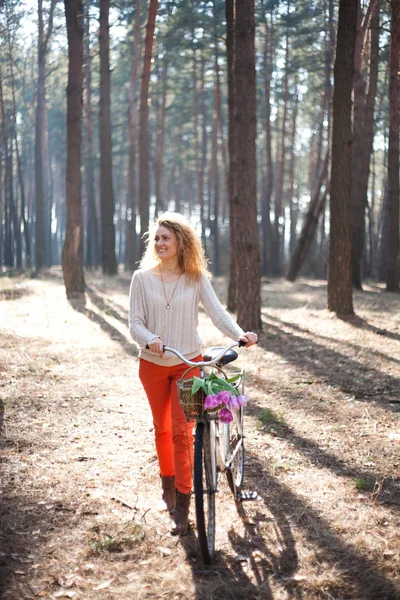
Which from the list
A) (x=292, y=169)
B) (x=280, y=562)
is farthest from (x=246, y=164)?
(x=292, y=169)

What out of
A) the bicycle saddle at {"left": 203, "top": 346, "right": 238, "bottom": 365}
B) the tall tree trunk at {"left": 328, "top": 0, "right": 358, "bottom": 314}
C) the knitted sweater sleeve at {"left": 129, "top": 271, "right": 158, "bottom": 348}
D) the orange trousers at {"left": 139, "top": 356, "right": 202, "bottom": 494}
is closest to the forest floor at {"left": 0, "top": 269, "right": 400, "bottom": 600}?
the orange trousers at {"left": 139, "top": 356, "right": 202, "bottom": 494}

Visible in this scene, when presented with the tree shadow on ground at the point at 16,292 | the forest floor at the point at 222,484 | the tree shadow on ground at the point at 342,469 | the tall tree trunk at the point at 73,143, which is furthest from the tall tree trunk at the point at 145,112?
the tree shadow on ground at the point at 342,469

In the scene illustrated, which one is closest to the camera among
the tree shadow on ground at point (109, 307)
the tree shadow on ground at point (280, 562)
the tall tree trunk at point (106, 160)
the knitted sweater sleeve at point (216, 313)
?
the tree shadow on ground at point (280, 562)

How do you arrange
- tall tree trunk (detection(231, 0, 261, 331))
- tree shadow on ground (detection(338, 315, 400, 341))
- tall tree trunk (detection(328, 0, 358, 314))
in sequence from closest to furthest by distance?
tall tree trunk (detection(231, 0, 261, 331))
tree shadow on ground (detection(338, 315, 400, 341))
tall tree trunk (detection(328, 0, 358, 314))

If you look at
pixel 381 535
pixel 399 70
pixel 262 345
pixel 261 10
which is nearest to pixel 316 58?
pixel 261 10

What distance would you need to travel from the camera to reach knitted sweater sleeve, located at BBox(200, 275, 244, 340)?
451 cm

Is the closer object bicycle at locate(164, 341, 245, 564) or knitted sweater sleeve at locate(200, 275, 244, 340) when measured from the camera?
bicycle at locate(164, 341, 245, 564)

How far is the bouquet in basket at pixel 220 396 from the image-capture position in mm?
3834

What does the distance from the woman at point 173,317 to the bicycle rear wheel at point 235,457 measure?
323 millimetres

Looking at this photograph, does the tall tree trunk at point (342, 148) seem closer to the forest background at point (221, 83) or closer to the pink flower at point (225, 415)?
the forest background at point (221, 83)

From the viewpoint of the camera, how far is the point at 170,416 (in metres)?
4.62

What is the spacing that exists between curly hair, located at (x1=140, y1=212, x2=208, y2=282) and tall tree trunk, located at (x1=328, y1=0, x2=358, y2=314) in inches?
345

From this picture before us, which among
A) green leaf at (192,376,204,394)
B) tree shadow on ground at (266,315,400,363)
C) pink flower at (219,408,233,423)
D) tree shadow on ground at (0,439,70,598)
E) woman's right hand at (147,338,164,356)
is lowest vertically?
tree shadow on ground at (0,439,70,598)

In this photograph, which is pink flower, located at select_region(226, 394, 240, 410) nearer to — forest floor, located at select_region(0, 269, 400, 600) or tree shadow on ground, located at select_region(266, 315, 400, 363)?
forest floor, located at select_region(0, 269, 400, 600)
